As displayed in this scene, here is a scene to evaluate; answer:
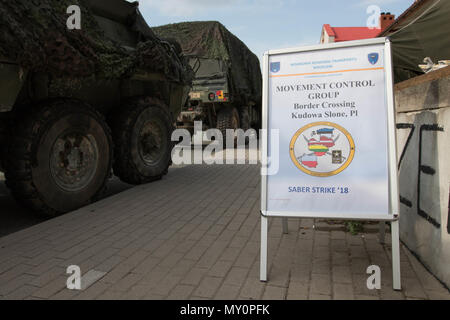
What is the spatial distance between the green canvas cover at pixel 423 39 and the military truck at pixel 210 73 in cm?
483

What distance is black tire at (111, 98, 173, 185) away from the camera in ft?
19.1

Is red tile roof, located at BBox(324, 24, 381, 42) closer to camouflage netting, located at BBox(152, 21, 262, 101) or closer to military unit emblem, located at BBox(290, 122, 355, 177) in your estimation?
camouflage netting, located at BBox(152, 21, 262, 101)

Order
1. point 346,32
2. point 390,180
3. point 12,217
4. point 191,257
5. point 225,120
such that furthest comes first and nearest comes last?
point 346,32 → point 225,120 → point 12,217 → point 191,257 → point 390,180

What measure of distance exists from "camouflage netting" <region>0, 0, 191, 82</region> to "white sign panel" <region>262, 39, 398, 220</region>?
7.93ft

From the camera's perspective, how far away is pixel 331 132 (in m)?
2.74

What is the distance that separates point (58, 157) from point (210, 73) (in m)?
8.07

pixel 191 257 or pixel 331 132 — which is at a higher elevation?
pixel 331 132

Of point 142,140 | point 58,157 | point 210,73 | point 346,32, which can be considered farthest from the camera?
point 346,32

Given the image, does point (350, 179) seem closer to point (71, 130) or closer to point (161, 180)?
point (71, 130)

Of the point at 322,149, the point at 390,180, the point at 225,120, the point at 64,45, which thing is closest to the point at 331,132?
the point at 322,149

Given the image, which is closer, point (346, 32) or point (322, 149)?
point (322, 149)

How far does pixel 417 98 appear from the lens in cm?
325

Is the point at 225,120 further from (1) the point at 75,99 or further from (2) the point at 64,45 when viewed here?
(2) the point at 64,45
